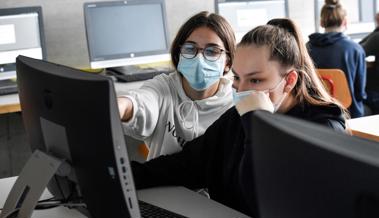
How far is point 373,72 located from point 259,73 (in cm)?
288

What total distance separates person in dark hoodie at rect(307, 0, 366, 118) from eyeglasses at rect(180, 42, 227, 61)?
1.75m

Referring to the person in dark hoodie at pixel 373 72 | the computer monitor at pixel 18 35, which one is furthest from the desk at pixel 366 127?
the computer monitor at pixel 18 35

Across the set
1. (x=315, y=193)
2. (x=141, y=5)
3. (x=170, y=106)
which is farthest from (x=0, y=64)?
(x=315, y=193)

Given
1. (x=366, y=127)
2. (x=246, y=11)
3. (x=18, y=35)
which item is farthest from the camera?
(x=246, y=11)

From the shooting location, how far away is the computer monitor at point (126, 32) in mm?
3572

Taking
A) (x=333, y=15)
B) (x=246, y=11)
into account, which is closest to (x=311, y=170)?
(x=333, y=15)

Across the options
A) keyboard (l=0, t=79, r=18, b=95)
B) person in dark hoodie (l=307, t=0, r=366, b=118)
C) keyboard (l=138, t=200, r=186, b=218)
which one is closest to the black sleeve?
keyboard (l=138, t=200, r=186, b=218)

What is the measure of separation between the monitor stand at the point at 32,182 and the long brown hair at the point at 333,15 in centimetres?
290

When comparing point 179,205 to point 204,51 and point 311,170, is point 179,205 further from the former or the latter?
point 311,170

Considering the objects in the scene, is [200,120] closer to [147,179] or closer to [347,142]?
[147,179]

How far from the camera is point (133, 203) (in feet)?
3.71

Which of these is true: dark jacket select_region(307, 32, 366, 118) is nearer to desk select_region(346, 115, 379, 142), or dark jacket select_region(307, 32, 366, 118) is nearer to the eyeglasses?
desk select_region(346, 115, 379, 142)

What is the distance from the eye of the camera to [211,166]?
1.77 m

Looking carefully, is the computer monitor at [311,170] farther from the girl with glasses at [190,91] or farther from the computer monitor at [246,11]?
the computer monitor at [246,11]
